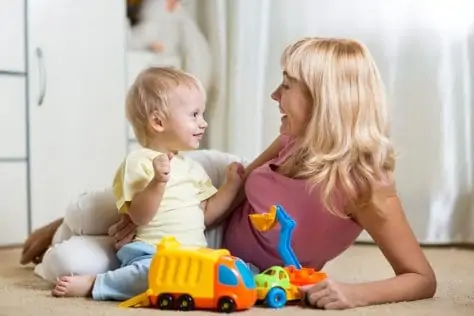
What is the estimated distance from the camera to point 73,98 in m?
2.82

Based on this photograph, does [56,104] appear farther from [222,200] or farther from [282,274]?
[282,274]

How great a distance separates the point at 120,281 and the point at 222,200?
10.9 inches

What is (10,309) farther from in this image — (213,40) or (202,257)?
(213,40)

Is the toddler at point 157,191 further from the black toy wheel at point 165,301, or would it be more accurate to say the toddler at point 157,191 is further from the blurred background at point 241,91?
the blurred background at point 241,91

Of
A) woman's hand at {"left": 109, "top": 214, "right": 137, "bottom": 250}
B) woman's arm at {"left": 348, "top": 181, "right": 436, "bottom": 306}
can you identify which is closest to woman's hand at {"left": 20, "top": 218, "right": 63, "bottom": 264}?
woman's hand at {"left": 109, "top": 214, "right": 137, "bottom": 250}

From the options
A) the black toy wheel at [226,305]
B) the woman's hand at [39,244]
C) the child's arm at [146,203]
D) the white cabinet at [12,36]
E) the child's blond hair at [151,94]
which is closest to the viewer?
the black toy wheel at [226,305]

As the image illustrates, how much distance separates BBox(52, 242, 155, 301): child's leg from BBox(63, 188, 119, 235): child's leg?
8.0 inches

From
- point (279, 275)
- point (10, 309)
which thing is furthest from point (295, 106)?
point (10, 309)

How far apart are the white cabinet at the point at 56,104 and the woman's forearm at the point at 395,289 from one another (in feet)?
4.85

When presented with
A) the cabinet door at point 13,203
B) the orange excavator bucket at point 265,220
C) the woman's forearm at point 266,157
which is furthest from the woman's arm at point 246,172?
the cabinet door at point 13,203

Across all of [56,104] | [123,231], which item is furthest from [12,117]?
[123,231]

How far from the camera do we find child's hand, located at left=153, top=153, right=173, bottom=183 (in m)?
1.49

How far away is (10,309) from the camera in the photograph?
1.49m

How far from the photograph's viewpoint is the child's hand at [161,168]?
149 centimetres
